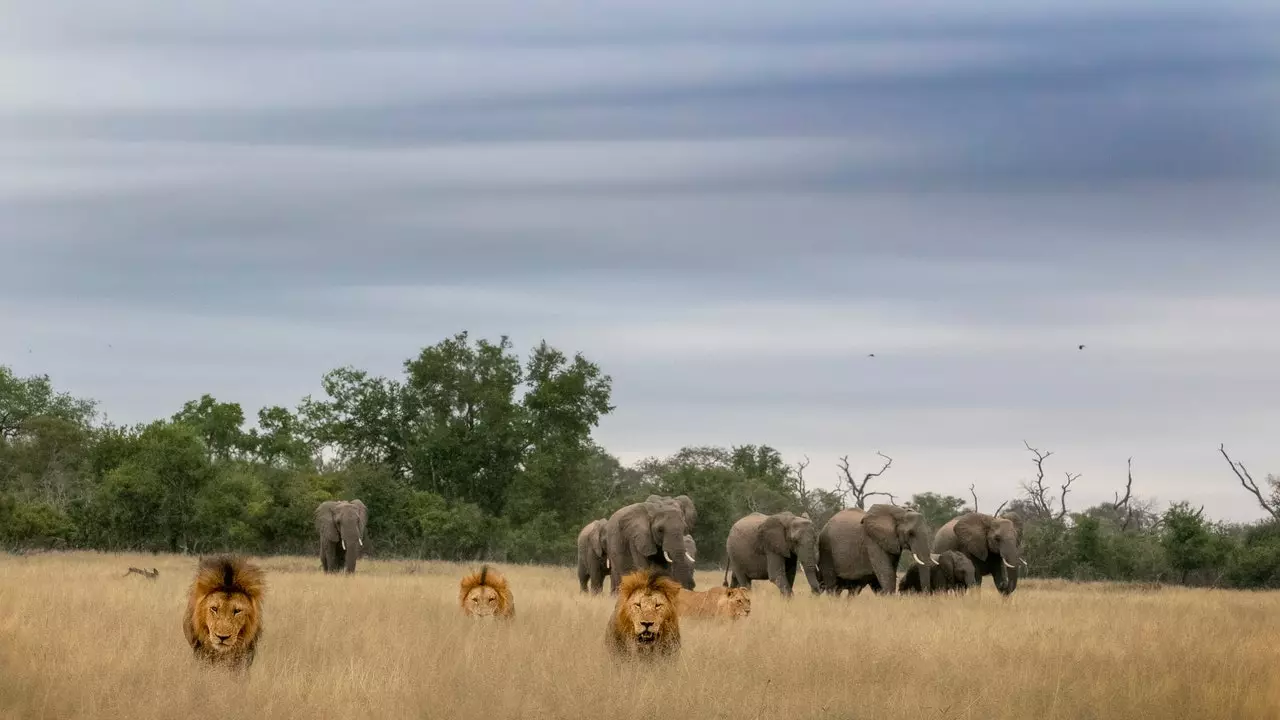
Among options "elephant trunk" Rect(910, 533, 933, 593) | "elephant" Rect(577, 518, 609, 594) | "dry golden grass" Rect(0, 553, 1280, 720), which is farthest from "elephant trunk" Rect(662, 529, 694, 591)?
"elephant trunk" Rect(910, 533, 933, 593)

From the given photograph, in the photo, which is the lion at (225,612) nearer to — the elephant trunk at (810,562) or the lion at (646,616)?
the lion at (646,616)

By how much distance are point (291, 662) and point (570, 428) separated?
40.9 m

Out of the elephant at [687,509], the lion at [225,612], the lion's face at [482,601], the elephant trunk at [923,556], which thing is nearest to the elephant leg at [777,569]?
the elephant at [687,509]

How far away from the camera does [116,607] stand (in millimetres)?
19875

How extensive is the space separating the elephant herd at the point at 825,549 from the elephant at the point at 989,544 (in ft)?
0.07

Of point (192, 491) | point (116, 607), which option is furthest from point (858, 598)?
point (192, 491)

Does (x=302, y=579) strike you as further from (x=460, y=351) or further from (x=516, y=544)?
(x=460, y=351)

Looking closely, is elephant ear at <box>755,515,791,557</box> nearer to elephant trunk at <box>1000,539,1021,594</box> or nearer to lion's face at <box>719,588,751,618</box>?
elephant trunk at <box>1000,539,1021,594</box>

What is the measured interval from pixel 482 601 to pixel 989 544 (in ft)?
48.2

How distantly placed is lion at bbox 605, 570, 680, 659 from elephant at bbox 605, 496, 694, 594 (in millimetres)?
10456

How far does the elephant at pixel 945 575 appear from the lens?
94.4 feet

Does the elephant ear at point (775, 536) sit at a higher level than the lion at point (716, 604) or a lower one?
higher

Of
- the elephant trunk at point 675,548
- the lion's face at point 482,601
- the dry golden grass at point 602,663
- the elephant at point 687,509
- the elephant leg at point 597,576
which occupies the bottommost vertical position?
the dry golden grass at point 602,663

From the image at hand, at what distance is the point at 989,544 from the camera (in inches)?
1212
